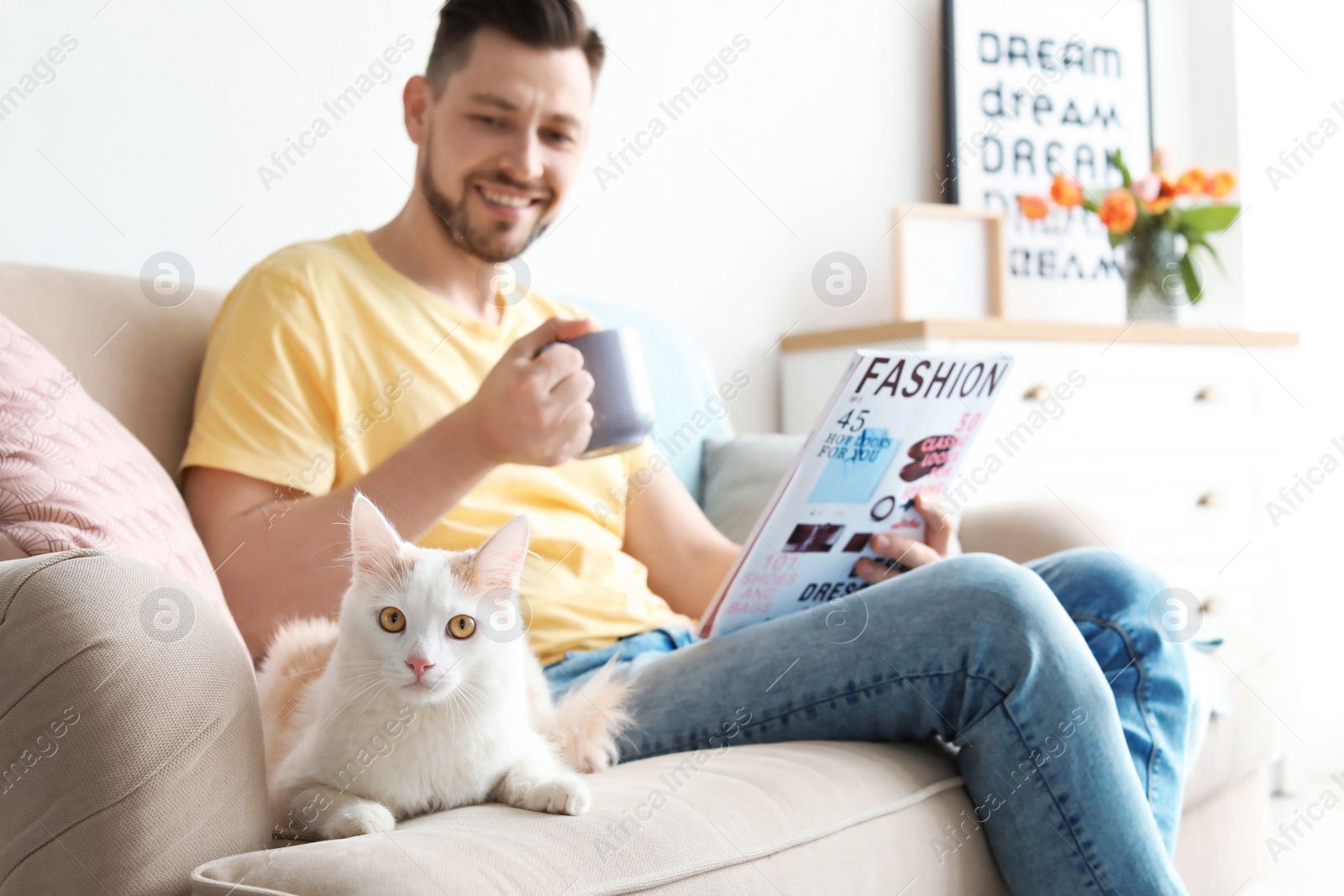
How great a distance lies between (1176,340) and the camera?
232 cm

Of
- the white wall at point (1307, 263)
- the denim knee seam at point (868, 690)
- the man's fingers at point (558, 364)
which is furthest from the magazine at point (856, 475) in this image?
the white wall at point (1307, 263)

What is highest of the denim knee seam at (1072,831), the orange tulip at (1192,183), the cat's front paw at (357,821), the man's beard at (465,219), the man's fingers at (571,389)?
the man's beard at (465,219)

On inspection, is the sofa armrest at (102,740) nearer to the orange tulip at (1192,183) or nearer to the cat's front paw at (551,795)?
the cat's front paw at (551,795)

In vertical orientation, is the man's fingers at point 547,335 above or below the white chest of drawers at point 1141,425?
above

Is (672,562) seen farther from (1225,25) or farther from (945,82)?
(1225,25)

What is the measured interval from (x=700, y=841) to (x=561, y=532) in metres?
0.53

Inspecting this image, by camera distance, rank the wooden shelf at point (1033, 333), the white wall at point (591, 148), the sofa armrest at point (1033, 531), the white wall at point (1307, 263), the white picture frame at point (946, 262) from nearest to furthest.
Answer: the sofa armrest at point (1033, 531) → the white wall at point (591, 148) → the wooden shelf at point (1033, 333) → the white picture frame at point (946, 262) → the white wall at point (1307, 263)

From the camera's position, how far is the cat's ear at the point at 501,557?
70 cm

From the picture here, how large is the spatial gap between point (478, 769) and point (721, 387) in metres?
1.69

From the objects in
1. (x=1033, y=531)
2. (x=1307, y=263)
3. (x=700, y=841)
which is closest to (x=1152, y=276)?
(x=1307, y=263)

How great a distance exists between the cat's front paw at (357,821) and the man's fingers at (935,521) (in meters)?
0.67

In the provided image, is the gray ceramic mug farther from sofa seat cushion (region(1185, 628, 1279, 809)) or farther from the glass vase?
the glass vase

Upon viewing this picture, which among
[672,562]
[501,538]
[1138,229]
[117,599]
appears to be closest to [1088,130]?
[1138,229]

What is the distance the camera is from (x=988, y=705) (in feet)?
3.10
